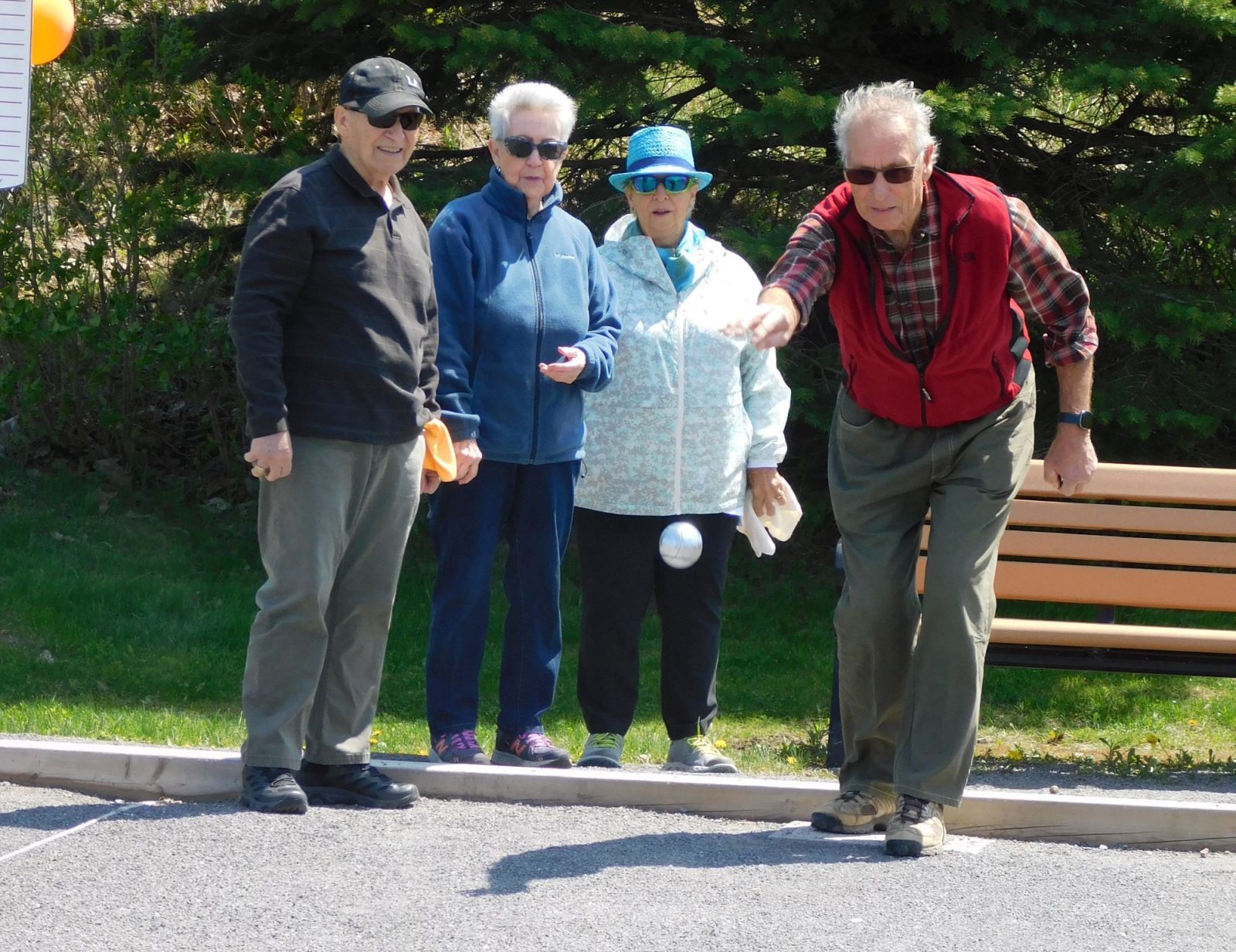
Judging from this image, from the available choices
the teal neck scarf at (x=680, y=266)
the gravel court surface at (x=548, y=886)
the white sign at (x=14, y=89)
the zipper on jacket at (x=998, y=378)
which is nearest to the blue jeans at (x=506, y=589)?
the gravel court surface at (x=548, y=886)

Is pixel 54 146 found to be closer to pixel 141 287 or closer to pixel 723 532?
pixel 141 287

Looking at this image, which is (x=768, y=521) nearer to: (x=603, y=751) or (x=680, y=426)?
(x=680, y=426)

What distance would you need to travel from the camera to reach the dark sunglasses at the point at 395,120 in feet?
14.0

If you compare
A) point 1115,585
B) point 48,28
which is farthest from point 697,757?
point 48,28

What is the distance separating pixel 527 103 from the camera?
480cm

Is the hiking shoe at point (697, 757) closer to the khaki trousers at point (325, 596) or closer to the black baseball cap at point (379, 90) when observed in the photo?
the khaki trousers at point (325, 596)

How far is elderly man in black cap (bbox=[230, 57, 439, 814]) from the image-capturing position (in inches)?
163

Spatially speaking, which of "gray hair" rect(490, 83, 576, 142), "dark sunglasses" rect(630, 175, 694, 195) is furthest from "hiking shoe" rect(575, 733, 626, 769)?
"gray hair" rect(490, 83, 576, 142)

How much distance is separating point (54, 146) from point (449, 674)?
591 centimetres

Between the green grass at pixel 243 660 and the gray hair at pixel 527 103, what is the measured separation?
89.2 inches

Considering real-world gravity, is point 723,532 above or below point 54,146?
below

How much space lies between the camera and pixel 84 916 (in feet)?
11.2

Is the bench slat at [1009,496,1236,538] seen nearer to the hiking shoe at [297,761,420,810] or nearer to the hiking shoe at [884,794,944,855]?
the hiking shoe at [884,794,944,855]

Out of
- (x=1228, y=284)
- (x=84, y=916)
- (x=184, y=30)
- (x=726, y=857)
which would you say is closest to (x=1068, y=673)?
(x=1228, y=284)
